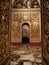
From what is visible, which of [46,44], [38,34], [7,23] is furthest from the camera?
[38,34]

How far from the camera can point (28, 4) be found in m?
18.3

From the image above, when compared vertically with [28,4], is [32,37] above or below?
below

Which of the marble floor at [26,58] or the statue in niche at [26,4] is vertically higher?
the statue in niche at [26,4]

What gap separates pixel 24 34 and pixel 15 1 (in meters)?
4.22

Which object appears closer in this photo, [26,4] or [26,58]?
[26,58]

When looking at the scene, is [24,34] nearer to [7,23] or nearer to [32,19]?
[32,19]

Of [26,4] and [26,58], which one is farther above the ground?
[26,4]

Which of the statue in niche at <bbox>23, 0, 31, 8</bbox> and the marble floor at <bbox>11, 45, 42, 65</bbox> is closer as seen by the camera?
the marble floor at <bbox>11, 45, 42, 65</bbox>

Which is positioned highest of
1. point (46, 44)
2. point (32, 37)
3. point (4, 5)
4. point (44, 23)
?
point (4, 5)

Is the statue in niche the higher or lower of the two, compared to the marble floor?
higher

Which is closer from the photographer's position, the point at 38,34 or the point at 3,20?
the point at 3,20

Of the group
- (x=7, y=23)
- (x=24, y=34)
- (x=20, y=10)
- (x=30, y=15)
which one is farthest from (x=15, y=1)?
(x=7, y=23)

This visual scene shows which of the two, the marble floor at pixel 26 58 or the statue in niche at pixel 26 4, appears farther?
the statue in niche at pixel 26 4

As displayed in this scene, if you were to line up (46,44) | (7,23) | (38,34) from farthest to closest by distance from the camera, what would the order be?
(38,34)
(7,23)
(46,44)
